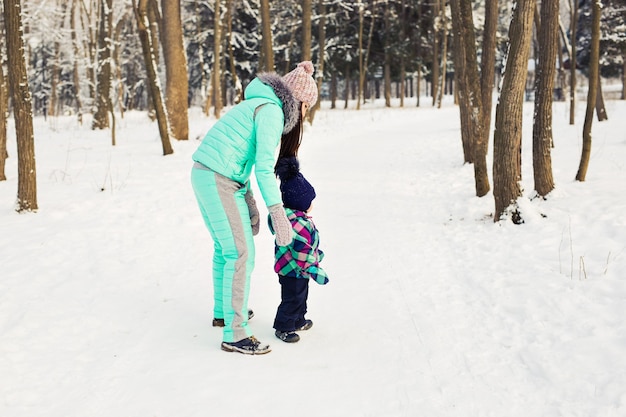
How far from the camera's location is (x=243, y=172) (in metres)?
3.50

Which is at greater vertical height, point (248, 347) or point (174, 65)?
point (174, 65)

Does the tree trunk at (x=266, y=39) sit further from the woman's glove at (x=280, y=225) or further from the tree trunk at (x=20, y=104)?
the woman's glove at (x=280, y=225)

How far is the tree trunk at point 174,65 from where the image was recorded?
44.1 ft

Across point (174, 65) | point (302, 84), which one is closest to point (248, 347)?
point (302, 84)

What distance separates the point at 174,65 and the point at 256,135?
1132 centimetres

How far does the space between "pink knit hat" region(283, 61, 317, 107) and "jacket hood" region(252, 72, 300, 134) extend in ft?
0.13

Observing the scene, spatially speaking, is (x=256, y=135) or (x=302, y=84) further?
(x=302, y=84)

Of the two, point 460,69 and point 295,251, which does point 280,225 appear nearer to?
point 295,251

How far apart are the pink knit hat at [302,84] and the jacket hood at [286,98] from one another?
4 centimetres

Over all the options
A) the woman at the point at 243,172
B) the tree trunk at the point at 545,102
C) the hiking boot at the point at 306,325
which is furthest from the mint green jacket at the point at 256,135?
the tree trunk at the point at 545,102

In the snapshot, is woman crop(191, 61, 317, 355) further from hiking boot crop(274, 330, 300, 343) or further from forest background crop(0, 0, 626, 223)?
forest background crop(0, 0, 626, 223)

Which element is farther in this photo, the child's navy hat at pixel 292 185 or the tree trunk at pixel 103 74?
the tree trunk at pixel 103 74

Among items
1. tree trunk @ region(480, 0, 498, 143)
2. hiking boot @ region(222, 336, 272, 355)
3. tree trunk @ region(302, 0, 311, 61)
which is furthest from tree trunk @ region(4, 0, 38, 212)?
tree trunk @ region(302, 0, 311, 61)

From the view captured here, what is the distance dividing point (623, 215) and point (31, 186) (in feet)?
25.2
